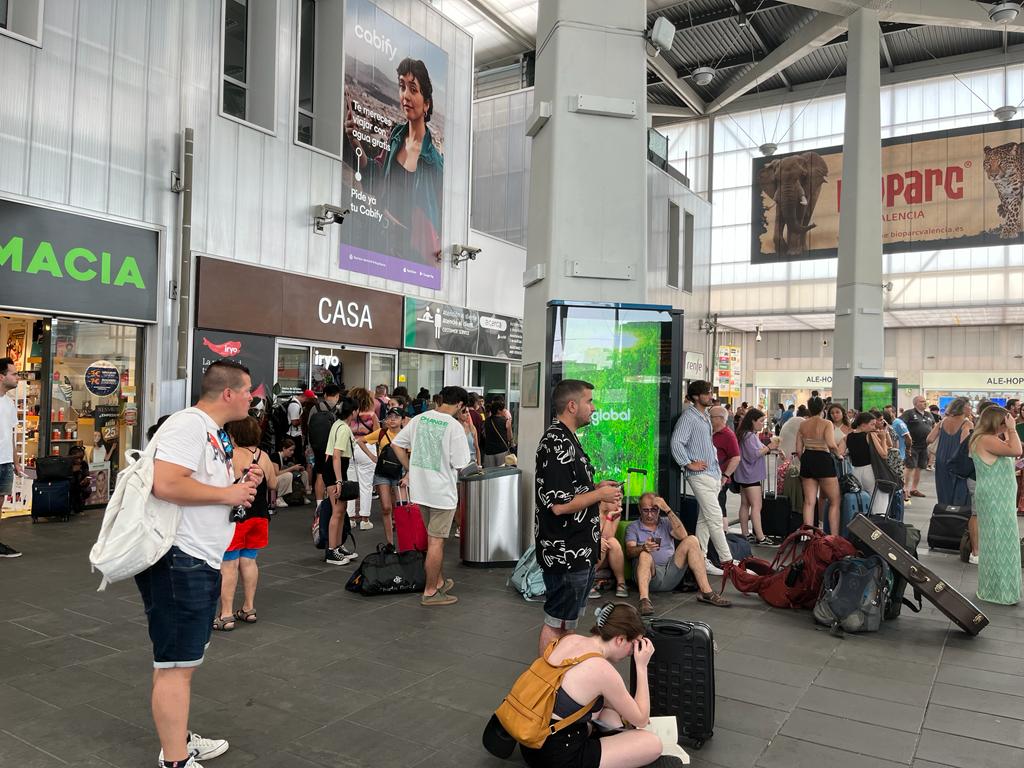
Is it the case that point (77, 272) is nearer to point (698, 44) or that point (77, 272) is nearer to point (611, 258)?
point (611, 258)

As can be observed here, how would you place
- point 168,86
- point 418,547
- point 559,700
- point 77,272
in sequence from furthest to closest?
point 168,86, point 77,272, point 418,547, point 559,700

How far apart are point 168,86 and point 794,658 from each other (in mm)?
10310

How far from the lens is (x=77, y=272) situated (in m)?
9.13

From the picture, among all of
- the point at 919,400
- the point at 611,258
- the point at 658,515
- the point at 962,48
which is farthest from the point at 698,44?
the point at 658,515

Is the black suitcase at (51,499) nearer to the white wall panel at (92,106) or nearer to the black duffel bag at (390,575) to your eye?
the white wall panel at (92,106)

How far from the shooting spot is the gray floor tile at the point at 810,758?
10.6 ft

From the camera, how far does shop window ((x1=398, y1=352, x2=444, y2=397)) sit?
571 inches

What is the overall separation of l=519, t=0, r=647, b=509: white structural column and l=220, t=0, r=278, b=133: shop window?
6.01 m

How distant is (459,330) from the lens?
15953 millimetres

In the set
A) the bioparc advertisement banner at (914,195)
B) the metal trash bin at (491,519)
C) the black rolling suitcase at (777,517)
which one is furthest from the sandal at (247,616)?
the bioparc advertisement banner at (914,195)

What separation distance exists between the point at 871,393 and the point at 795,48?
426 inches

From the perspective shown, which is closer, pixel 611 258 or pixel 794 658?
pixel 794 658

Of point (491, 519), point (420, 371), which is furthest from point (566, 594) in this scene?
point (420, 371)

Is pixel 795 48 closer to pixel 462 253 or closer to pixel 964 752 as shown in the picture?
pixel 462 253
